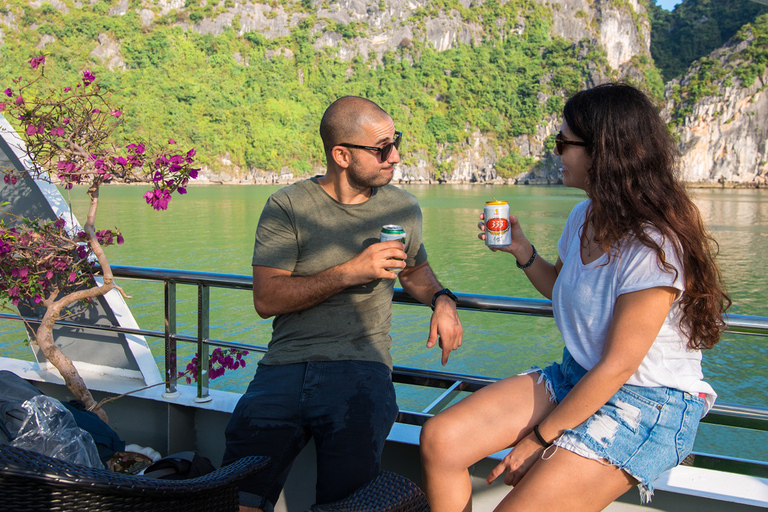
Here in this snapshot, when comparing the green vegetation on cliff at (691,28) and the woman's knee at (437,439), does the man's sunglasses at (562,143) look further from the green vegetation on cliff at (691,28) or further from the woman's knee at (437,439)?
the green vegetation on cliff at (691,28)

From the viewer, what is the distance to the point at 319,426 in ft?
5.68

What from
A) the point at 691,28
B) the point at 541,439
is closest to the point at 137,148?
the point at 541,439

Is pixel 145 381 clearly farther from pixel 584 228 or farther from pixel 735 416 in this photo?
pixel 735 416

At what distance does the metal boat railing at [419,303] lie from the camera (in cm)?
172

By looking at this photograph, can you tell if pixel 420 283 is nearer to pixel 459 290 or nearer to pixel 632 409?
pixel 632 409

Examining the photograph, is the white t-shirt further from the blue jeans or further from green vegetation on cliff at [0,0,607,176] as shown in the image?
green vegetation on cliff at [0,0,607,176]

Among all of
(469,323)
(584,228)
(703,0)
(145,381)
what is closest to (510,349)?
(469,323)

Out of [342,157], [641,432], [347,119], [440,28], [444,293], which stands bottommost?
[641,432]

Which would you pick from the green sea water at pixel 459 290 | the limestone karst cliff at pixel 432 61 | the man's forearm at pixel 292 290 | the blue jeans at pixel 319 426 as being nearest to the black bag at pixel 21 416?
the blue jeans at pixel 319 426

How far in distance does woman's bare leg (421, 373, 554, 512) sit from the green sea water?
690mm

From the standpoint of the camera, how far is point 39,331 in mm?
2762

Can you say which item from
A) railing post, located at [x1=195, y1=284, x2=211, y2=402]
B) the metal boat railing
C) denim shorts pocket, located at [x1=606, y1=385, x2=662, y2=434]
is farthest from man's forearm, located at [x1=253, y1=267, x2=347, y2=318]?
denim shorts pocket, located at [x1=606, y1=385, x2=662, y2=434]

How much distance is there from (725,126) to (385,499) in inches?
3993

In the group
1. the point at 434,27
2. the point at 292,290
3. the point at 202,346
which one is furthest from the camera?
the point at 434,27
